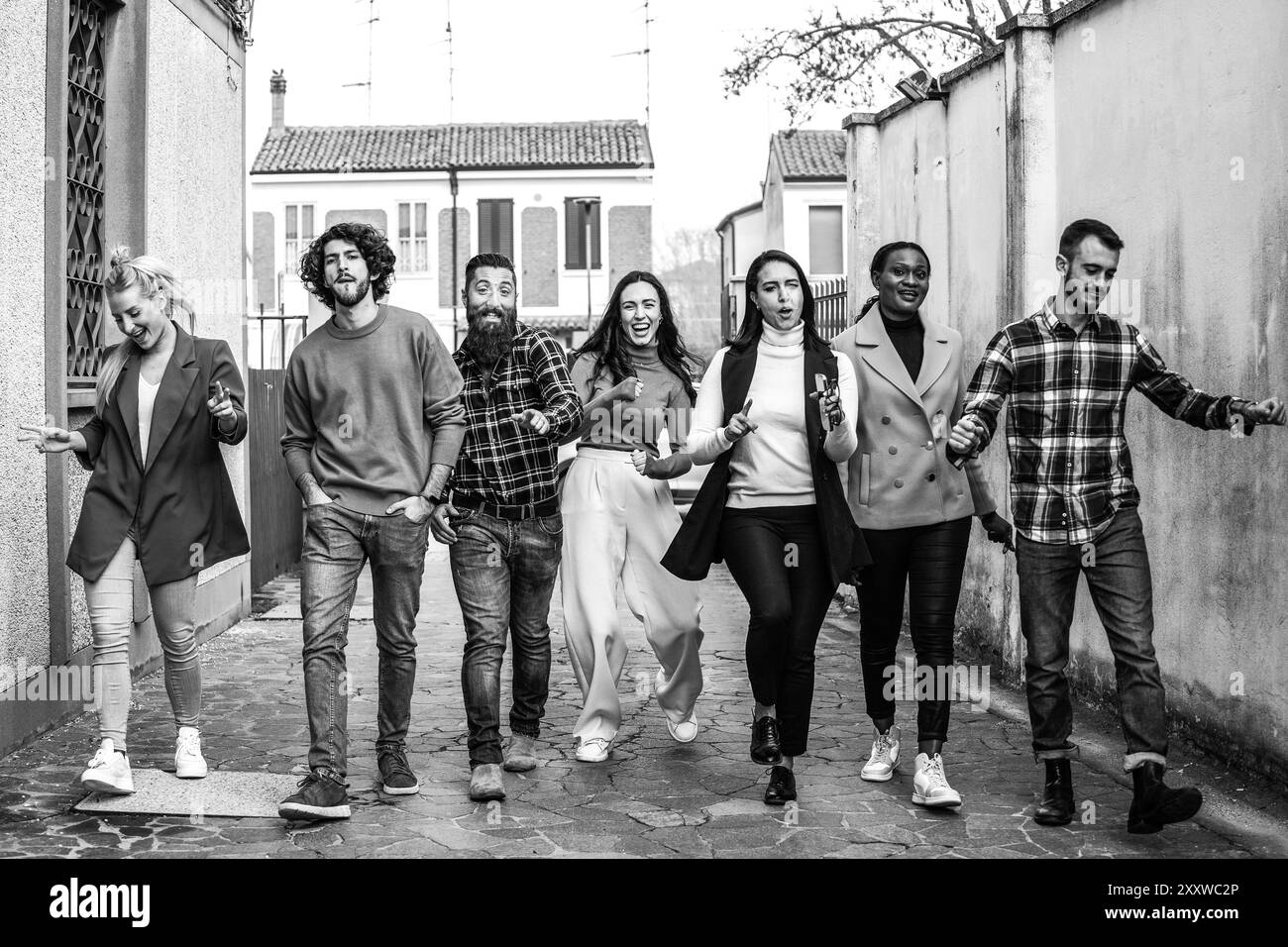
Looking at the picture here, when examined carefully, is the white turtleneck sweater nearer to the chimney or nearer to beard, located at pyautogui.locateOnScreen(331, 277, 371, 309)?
beard, located at pyautogui.locateOnScreen(331, 277, 371, 309)

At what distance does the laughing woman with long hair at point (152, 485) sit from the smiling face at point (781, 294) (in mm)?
2083

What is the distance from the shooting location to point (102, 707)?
5.25m

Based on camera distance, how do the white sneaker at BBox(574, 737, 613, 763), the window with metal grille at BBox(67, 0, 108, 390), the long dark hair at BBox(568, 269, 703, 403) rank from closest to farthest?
1. the white sneaker at BBox(574, 737, 613, 763)
2. the long dark hair at BBox(568, 269, 703, 403)
3. the window with metal grille at BBox(67, 0, 108, 390)

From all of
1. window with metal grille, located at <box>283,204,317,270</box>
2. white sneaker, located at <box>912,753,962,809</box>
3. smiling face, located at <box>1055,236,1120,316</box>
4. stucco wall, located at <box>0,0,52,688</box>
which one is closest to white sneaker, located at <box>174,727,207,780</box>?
stucco wall, located at <box>0,0,52,688</box>

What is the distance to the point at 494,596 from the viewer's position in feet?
18.4

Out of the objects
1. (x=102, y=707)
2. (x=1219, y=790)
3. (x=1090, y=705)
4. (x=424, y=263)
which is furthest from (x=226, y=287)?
(x=424, y=263)

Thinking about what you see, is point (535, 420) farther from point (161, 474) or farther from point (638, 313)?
point (161, 474)

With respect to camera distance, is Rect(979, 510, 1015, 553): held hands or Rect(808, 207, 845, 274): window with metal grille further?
Rect(808, 207, 845, 274): window with metal grille

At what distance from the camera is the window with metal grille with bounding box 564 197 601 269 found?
40375 mm

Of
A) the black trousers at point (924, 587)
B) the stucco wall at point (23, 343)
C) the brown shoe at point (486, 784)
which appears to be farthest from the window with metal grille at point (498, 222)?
the brown shoe at point (486, 784)

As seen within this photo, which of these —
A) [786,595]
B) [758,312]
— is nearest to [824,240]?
[758,312]

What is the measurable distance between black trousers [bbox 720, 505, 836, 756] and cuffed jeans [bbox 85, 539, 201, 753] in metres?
2.19
